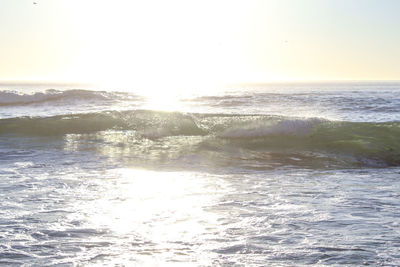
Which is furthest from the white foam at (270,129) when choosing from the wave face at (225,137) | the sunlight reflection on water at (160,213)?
the sunlight reflection on water at (160,213)

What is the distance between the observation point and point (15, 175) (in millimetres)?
9633

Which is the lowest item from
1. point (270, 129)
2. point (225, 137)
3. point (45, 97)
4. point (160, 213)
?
point (160, 213)

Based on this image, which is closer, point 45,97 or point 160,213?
point 160,213

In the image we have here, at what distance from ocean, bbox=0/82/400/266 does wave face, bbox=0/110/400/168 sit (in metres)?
0.08

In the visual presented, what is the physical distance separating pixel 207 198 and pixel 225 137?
28.0 feet

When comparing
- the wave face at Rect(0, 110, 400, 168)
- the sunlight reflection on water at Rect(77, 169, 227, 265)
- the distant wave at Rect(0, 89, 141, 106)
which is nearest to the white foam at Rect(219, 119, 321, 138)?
the wave face at Rect(0, 110, 400, 168)

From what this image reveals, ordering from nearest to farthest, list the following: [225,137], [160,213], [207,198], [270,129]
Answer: [160,213]
[207,198]
[225,137]
[270,129]

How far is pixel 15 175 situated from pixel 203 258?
6.19 m

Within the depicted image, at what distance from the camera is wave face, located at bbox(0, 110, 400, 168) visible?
40.3 feet

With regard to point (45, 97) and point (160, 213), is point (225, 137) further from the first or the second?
point (45, 97)

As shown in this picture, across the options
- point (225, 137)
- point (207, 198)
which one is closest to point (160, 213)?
point (207, 198)

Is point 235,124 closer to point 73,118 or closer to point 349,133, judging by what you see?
point 349,133

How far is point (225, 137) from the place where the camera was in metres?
16.1

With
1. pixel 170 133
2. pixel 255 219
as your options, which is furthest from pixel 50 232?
pixel 170 133
